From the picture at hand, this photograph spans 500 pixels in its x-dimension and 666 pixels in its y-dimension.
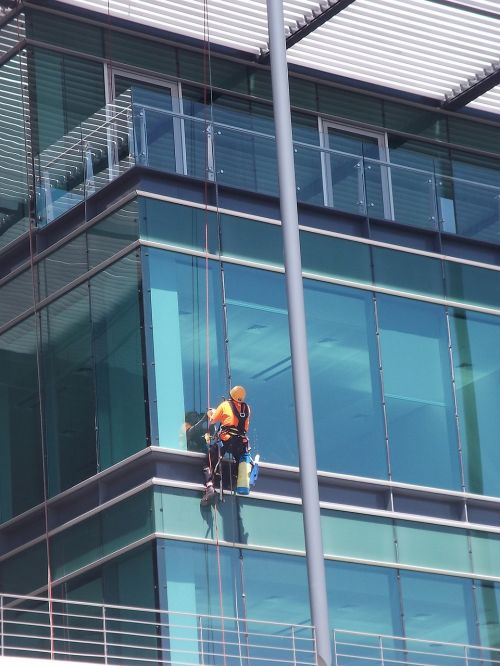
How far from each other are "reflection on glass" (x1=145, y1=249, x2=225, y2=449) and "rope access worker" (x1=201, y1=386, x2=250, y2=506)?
423 mm

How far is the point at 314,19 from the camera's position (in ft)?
87.0

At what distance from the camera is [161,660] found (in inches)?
793

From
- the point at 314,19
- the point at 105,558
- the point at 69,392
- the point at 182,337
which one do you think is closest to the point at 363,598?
the point at 105,558

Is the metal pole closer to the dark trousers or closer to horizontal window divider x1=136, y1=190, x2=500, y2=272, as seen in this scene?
the dark trousers

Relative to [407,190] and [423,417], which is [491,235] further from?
[423,417]

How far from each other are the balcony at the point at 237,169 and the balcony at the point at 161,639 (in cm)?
561

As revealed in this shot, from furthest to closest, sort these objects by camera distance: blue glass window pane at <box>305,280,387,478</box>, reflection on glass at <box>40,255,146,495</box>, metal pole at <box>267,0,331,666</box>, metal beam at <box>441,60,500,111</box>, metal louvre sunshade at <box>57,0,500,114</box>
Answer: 1. metal beam at <box>441,60,500,111</box>
2. metal louvre sunshade at <box>57,0,500,114</box>
3. blue glass window pane at <box>305,280,387,478</box>
4. reflection on glass at <box>40,255,146,495</box>
5. metal pole at <box>267,0,331,666</box>

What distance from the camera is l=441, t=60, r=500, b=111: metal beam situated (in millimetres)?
27984

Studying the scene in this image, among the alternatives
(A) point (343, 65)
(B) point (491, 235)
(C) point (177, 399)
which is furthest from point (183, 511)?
(A) point (343, 65)

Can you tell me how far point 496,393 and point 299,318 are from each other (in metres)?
7.12

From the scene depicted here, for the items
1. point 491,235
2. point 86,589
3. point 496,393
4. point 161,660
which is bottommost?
point 161,660

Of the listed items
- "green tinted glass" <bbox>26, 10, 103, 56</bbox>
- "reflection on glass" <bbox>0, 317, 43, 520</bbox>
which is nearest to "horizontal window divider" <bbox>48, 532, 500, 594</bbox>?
"reflection on glass" <bbox>0, 317, 43, 520</bbox>

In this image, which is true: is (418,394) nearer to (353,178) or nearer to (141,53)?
(353,178)

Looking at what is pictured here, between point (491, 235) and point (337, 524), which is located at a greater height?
point (491, 235)
